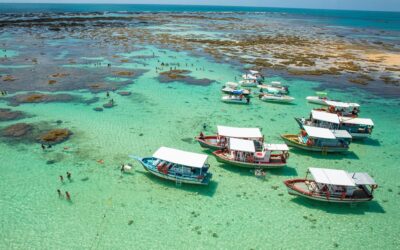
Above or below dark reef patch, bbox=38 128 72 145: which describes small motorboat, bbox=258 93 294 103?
above

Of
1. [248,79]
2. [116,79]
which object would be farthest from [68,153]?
[248,79]

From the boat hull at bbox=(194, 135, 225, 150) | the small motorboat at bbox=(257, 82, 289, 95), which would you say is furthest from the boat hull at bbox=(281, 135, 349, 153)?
the small motorboat at bbox=(257, 82, 289, 95)

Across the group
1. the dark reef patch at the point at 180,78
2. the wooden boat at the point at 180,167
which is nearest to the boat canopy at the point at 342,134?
the wooden boat at the point at 180,167

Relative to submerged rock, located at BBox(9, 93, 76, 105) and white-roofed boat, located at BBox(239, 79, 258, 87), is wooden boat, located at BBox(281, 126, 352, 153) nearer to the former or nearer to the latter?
white-roofed boat, located at BBox(239, 79, 258, 87)

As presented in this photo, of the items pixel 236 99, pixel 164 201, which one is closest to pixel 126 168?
pixel 164 201

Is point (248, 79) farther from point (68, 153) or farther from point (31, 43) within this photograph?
point (31, 43)

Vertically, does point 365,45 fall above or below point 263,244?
above
